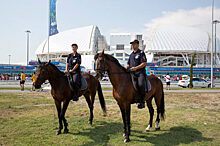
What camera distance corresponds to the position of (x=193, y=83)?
1021 inches

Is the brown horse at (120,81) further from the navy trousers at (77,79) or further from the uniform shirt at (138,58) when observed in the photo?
the navy trousers at (77,79)

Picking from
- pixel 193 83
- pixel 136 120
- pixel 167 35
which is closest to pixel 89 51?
pixel 167 35

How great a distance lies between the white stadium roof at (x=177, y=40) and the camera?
76875mm

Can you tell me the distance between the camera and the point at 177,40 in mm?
80625

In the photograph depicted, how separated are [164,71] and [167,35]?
35364 millimetres

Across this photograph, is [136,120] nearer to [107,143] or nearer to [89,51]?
[107,143]

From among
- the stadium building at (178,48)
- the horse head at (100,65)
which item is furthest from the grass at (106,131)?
the stadium building at (178,48)

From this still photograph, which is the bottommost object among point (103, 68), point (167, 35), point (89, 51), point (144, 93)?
point (144, 93)

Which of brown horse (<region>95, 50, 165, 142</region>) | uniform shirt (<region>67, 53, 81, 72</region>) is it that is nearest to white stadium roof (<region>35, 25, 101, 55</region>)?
uniform shirt (<region>67, 53, 81, 72</region>)

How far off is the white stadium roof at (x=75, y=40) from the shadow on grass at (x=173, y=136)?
3172 inches

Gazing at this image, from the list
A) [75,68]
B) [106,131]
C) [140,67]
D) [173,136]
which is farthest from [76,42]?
[173,136]

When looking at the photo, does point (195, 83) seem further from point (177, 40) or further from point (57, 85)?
point (177, 40)

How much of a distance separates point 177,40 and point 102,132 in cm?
8292

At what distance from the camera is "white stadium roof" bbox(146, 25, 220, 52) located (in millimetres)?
76875
